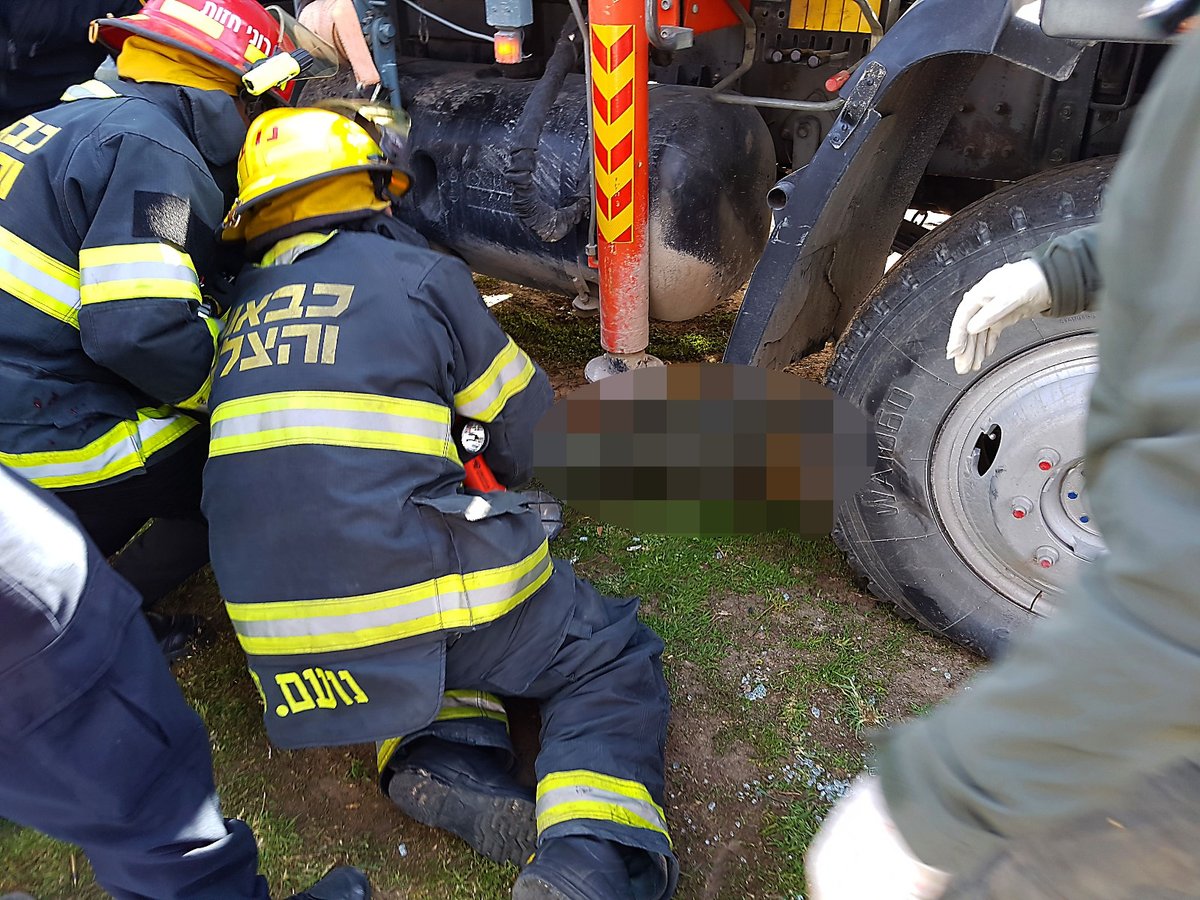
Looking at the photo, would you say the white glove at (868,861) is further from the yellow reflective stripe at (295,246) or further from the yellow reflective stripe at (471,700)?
the yellow reflective stripe at (295,246)

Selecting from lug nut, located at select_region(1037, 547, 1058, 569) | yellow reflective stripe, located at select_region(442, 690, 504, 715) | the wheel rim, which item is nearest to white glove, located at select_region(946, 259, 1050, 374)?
the wheel rim

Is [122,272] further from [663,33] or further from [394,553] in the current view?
[663,33]

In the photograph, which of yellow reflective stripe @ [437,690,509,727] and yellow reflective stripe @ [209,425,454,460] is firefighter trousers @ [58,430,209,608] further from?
yellow reflective stripe @ [437,690,509,727]

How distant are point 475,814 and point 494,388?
35.7 inches

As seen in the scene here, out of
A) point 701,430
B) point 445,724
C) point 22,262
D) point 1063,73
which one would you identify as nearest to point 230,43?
point 22,262

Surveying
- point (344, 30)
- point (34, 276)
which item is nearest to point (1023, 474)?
point (34, 276)

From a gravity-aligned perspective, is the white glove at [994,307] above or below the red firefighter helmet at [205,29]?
below

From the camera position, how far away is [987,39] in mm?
1680

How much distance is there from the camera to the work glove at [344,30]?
2.81m

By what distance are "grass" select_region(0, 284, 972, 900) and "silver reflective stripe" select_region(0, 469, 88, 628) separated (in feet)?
2.85

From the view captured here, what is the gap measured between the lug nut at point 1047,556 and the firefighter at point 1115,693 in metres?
1.26

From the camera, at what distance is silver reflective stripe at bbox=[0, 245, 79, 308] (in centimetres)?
190

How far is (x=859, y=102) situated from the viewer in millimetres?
1857

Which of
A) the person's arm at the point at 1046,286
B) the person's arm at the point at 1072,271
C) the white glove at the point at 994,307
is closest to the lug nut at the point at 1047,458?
the white glove at the point at 994,307
